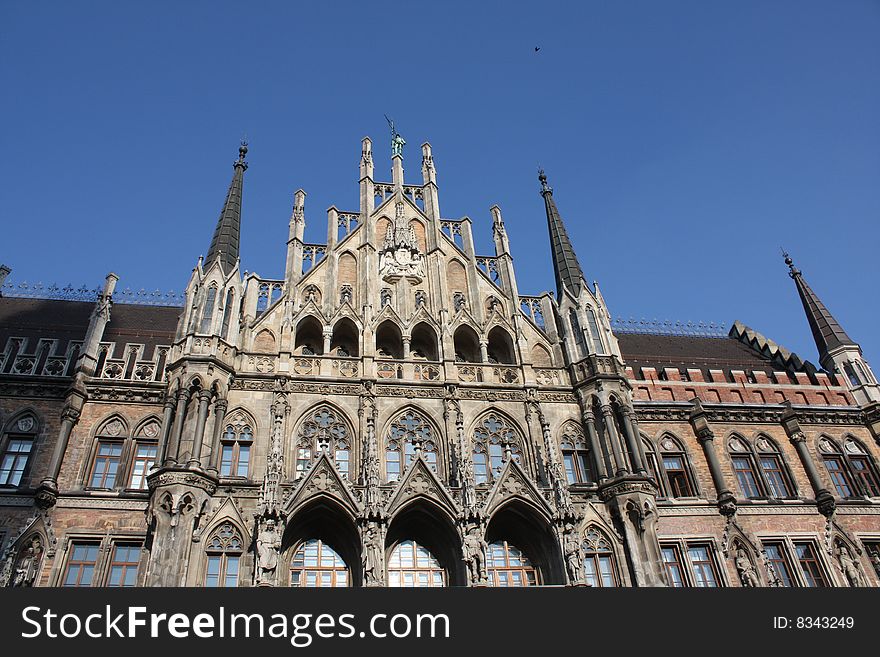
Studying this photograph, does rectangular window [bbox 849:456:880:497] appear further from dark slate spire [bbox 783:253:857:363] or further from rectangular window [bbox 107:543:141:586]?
rectangular window [bbox 107:543:141:586]

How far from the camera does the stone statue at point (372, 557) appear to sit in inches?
685

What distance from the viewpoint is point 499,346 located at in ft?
82.0

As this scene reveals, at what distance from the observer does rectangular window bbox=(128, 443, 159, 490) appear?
19.7m

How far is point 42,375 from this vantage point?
2094 cm

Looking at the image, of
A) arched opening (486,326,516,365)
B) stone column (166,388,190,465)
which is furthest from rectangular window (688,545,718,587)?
stone column (166,388,190,465)

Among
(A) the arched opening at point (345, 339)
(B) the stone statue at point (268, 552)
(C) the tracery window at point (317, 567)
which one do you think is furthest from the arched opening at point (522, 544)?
(A) the arched opening at point (345, 339)

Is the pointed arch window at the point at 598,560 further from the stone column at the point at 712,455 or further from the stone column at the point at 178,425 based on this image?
the stone column at the point at 178,425

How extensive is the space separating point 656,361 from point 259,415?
1746cm

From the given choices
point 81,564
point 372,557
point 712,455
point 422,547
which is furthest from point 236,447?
point 712,455

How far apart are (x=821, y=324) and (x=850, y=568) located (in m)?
12.0

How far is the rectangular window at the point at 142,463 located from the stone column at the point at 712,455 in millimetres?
17590

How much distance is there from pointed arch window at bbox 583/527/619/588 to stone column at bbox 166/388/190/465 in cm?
1168
